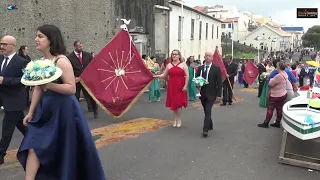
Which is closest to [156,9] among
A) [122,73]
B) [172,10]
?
[172,10]

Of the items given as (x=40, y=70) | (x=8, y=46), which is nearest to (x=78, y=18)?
(x=8, y=46)

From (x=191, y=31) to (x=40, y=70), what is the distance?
33.1 meters

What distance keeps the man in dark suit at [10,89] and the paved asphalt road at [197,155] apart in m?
0.60

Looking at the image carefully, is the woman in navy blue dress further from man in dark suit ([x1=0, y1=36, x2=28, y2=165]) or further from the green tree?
the green tree

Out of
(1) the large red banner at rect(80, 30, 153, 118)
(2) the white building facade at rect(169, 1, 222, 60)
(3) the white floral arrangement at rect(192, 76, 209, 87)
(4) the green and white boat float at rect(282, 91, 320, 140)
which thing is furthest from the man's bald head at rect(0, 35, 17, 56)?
(2) the white building facade at rect(169, 1, 222, 60)

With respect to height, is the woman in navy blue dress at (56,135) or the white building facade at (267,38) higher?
the white building facade at (267,38)

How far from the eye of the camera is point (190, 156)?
6.48m

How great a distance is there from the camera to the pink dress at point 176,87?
28.8 ft

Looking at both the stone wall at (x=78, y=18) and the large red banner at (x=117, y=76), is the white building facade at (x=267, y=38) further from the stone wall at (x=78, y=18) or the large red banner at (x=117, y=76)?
the large red banner at (x=117, y=76)

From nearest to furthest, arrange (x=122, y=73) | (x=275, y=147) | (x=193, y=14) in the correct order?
(x=275, y=147) < (x=122, y=73) < (x=193, y=14)

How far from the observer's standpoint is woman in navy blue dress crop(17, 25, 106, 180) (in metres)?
3.73

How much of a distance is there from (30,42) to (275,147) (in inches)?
455

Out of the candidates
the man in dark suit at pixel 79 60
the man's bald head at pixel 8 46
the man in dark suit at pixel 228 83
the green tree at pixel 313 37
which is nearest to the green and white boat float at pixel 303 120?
the man's bald head at pixel 8 46

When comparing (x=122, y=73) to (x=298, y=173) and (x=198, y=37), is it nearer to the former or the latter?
(x=298, y=173)
